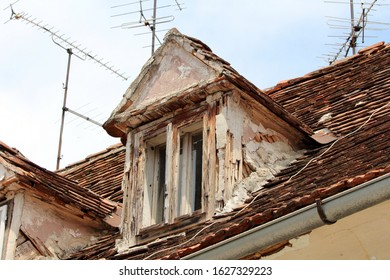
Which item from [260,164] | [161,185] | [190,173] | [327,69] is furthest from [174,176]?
[327,69]

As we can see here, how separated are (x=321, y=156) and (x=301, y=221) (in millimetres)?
2181

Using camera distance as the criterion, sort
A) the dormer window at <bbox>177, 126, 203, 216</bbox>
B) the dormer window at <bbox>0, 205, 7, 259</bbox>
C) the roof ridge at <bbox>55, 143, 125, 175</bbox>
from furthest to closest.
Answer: the roof ridge at <bbox>55, 143, 125, 175</bbox>
the dormer window at <bbox>0, 205, 7, 259</bbox>
the dormer window at <bbox>177, 126, 203, 216</bbox>

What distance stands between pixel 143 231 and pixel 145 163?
86 cm

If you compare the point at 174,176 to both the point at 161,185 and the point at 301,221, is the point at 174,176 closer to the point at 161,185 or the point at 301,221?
the point at 161,185

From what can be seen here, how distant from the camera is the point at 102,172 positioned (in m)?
14.6

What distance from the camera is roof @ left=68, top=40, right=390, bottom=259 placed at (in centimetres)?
884

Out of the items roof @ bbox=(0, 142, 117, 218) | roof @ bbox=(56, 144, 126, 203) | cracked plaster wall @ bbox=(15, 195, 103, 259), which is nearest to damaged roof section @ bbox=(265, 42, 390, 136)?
roof @ bbox=(56, 144, 126, 203)

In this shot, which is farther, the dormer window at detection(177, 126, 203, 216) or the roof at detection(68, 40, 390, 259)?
the dormer window at detection(177, 126, 203, 216)

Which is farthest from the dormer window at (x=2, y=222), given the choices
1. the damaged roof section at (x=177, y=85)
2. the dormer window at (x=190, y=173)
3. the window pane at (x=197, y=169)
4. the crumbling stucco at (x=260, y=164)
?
the crumbling stucco at (x=260, y=164)

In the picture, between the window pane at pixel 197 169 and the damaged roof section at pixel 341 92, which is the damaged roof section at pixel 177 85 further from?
the damaged roof section at pixel 341 92

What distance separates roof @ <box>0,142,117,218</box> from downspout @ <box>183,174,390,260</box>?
334 cm

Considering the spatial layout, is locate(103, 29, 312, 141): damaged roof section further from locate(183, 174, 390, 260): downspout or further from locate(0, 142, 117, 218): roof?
locate(183, 174, 390, 260): downspout

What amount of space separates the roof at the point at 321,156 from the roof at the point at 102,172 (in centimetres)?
163

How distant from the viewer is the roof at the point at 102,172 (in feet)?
44.5
